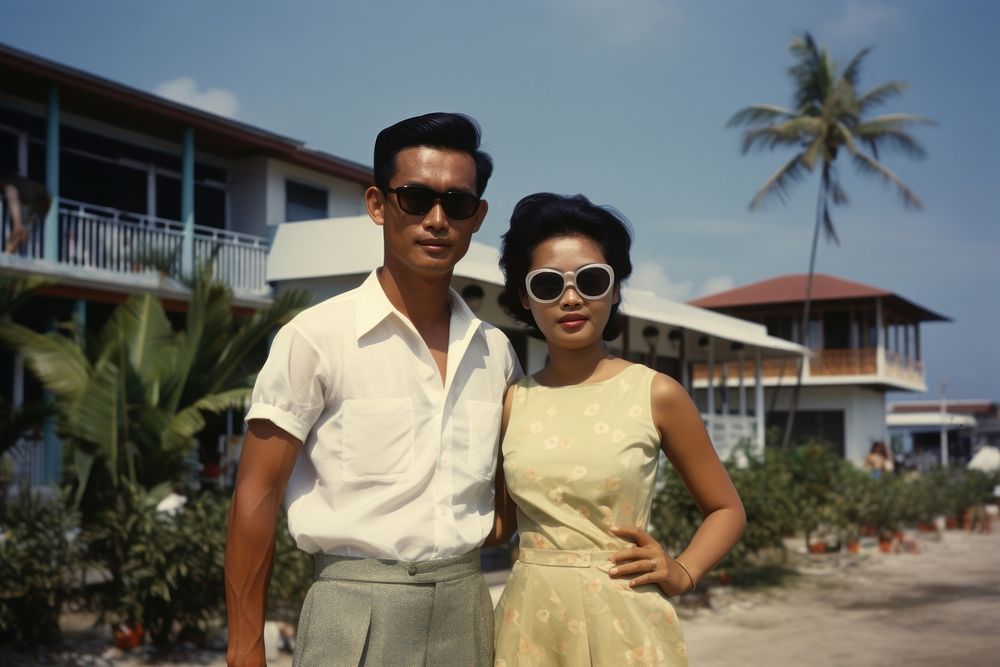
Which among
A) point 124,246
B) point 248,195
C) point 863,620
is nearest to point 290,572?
point 863,620

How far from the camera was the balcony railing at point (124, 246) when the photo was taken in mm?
13328

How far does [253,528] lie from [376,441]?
323 millimetres

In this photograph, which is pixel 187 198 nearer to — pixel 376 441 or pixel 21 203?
pixel 21 203

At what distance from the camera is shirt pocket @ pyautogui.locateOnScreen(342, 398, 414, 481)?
89.7 inches

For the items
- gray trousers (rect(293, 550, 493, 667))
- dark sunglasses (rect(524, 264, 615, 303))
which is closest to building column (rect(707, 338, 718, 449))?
dark sunglasses (rect(524, 264, 615, 303))

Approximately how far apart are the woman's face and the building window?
50.9 feet

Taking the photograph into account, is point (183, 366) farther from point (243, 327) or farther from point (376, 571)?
point (376, 571)

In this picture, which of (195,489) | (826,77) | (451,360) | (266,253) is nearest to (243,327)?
(195,489)

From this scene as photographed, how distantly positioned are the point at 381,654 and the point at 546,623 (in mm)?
416

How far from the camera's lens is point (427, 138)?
2.46 m

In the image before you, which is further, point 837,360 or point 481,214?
point 837,360

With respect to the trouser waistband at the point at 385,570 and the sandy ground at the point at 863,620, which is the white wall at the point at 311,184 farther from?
the trouser waistband at the point at 385,570

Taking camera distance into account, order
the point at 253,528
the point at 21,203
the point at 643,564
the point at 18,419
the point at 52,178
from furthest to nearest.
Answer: the point at 52,178 < the point at 21,203 < the point at 18,419 < the point at 643,564 < the point at 253,528

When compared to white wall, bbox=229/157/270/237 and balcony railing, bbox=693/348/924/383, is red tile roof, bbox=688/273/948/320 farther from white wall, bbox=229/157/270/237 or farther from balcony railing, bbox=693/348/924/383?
white wall, bbox=229/157/270/237
